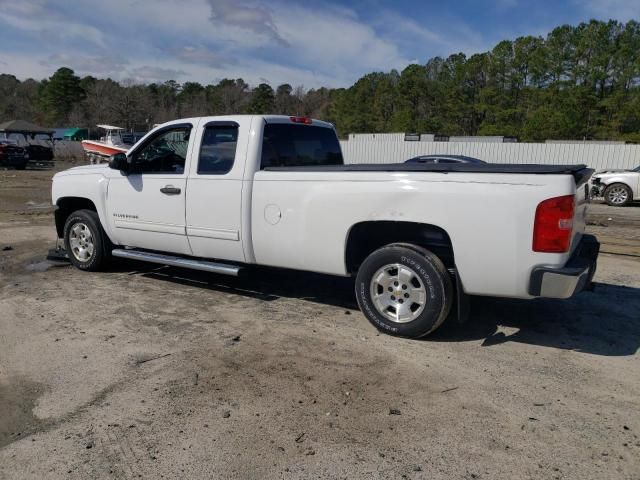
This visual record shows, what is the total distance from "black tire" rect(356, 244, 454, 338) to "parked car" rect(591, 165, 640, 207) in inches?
614

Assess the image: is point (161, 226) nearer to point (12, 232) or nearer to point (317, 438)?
point (317, 438)

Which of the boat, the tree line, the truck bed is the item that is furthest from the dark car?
the tree line

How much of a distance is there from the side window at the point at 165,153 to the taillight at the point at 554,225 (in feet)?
12.2

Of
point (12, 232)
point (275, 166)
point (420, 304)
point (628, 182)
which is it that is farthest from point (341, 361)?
point (628, 182)

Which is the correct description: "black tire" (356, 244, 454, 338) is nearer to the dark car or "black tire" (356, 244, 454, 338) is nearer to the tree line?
the dark car

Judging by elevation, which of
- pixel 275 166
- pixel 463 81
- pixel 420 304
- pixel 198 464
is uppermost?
pixel 463 81

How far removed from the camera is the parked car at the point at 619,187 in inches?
697

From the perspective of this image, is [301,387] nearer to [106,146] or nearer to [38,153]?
[106,146]

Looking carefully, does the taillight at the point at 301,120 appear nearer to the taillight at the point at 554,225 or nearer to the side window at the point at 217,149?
the side window at the point at 217,149

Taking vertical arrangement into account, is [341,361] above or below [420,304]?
below

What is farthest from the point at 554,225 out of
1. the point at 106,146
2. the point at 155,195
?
the point at 106,146

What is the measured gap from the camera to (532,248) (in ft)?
13.9

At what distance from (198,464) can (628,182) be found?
60.0 ft

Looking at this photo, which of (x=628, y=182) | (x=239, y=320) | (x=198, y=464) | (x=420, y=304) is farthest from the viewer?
(x=628, y=182)
